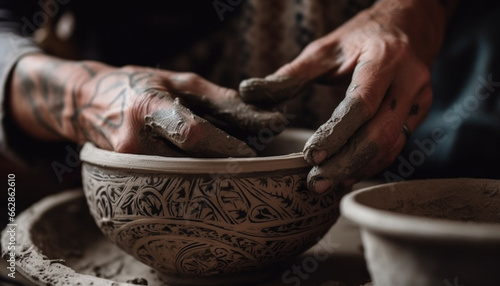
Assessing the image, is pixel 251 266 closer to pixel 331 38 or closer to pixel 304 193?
pixel 304 193

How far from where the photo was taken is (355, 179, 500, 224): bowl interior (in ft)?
2.13

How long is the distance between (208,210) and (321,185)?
16 centimetres

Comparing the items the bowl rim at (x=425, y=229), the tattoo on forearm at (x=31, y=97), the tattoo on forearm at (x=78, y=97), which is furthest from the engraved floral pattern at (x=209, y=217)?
the tattoo on forearm at (x=31, y=97)

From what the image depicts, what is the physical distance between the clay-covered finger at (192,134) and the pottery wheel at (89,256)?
201mm

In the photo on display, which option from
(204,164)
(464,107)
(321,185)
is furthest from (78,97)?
(464,107)

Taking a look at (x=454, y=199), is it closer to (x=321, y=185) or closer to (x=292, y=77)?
(x=321, y=185)

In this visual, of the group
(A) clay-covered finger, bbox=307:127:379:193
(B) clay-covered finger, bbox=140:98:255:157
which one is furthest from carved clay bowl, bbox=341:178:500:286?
(B) clay-covered finger, bbox=140:98:255:157

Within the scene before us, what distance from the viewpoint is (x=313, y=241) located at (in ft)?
2.61

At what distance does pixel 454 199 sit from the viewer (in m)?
0.66

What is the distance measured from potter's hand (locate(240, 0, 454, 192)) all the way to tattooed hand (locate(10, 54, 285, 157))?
0.07 metres

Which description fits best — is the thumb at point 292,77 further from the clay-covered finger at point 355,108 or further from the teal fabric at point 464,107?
the teal fabric at point 464,107

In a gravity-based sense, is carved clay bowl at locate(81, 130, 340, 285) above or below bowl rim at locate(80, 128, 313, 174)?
below

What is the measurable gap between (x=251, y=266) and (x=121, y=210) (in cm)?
21

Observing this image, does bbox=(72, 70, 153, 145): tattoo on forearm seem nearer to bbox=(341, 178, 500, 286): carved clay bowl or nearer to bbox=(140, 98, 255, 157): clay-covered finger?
bbox=(140, 98, 255, 157): clay-covered finger
